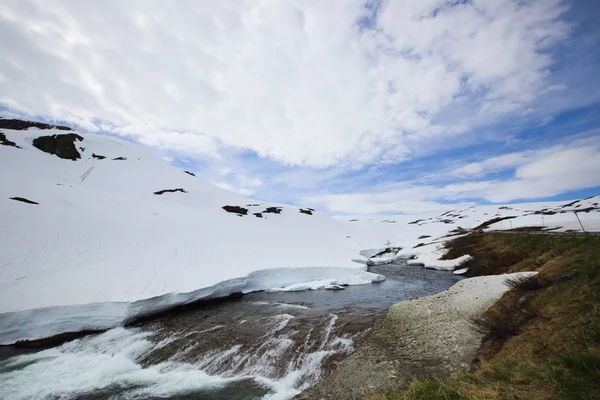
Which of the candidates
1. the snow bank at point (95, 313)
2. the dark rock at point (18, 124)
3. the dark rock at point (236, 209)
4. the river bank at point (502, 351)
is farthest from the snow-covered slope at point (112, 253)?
the dark rock at point (18, 124)

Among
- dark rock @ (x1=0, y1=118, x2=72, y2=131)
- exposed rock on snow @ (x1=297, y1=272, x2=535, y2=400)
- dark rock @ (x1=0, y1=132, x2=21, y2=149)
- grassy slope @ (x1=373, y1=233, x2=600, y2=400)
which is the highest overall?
dark rock @ (x1=0, y1=118, x2=72, y2=131)

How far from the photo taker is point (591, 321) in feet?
24.1

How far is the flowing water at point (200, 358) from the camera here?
8602mm

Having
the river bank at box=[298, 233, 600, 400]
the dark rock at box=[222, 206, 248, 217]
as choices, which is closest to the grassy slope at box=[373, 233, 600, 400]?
the river bank at box=[298, 233, 600, 400]

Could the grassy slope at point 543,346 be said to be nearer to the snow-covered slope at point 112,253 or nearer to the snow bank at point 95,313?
the snow bank at point 95,313

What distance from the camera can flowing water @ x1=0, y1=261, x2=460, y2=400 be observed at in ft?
28.2

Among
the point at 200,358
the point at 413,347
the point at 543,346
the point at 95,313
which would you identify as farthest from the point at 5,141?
the point at 543,346

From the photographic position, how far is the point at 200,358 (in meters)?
10.6

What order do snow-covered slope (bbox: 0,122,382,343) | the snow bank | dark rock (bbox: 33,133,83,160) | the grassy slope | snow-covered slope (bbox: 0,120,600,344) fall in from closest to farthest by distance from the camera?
the grassy slope
the snow bank
snow-covered slope (bbox: 0,122,382,343)
snow-covered slope (bbox: 0,120,600,344)
dark rock (bbox: 33,133,83,160)

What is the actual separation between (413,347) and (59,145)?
68981 mm

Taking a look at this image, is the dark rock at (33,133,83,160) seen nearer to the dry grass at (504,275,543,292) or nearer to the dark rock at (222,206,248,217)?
the dark rock at (222,206,248,217)

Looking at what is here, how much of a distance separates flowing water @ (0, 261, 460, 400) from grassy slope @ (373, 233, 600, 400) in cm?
467

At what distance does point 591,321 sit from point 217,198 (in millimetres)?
55630

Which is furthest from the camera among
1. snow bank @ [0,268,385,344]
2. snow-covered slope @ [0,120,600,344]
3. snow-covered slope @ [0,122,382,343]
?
snow-covered slope @ [0,120,600,344]
